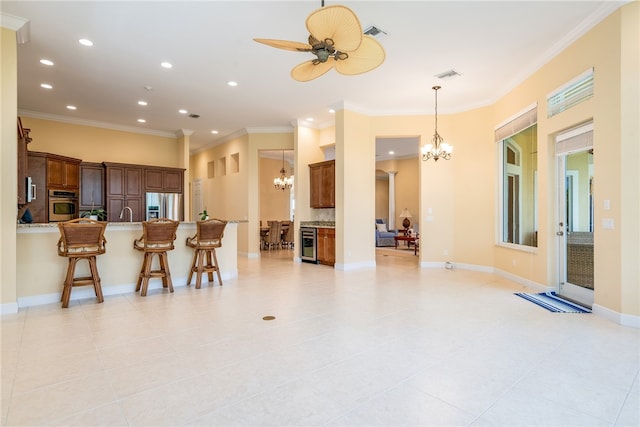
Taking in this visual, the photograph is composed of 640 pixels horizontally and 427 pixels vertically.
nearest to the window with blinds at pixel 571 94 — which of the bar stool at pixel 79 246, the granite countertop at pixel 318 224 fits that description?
the granite countertop at pixel 318 224

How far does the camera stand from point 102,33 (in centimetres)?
425

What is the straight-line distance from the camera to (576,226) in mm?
4621

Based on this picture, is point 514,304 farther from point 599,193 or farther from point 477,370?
point 477,370

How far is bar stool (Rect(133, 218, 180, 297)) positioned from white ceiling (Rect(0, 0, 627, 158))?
2.45m

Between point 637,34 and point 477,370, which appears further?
point 637,34

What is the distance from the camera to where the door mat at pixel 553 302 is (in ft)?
13.3

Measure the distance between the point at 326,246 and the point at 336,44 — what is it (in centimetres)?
527

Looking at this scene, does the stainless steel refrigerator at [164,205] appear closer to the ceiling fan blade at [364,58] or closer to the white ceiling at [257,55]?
the white ceiling at [257,55]

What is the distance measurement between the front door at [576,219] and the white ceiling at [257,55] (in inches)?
56.6

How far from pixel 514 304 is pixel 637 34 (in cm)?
324

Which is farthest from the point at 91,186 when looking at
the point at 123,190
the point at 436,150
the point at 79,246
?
the point at 436,150

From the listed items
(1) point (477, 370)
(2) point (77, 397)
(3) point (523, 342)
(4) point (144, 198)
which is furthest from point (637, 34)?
(4) point (144, 198)

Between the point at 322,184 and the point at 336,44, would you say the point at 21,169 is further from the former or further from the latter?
the point at 322,184

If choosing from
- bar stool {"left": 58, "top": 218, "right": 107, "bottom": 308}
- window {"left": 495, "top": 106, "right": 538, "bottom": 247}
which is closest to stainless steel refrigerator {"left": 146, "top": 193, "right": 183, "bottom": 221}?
bar stool {"left": 58, "top": 218, "right": 107, "bottom": 308}
